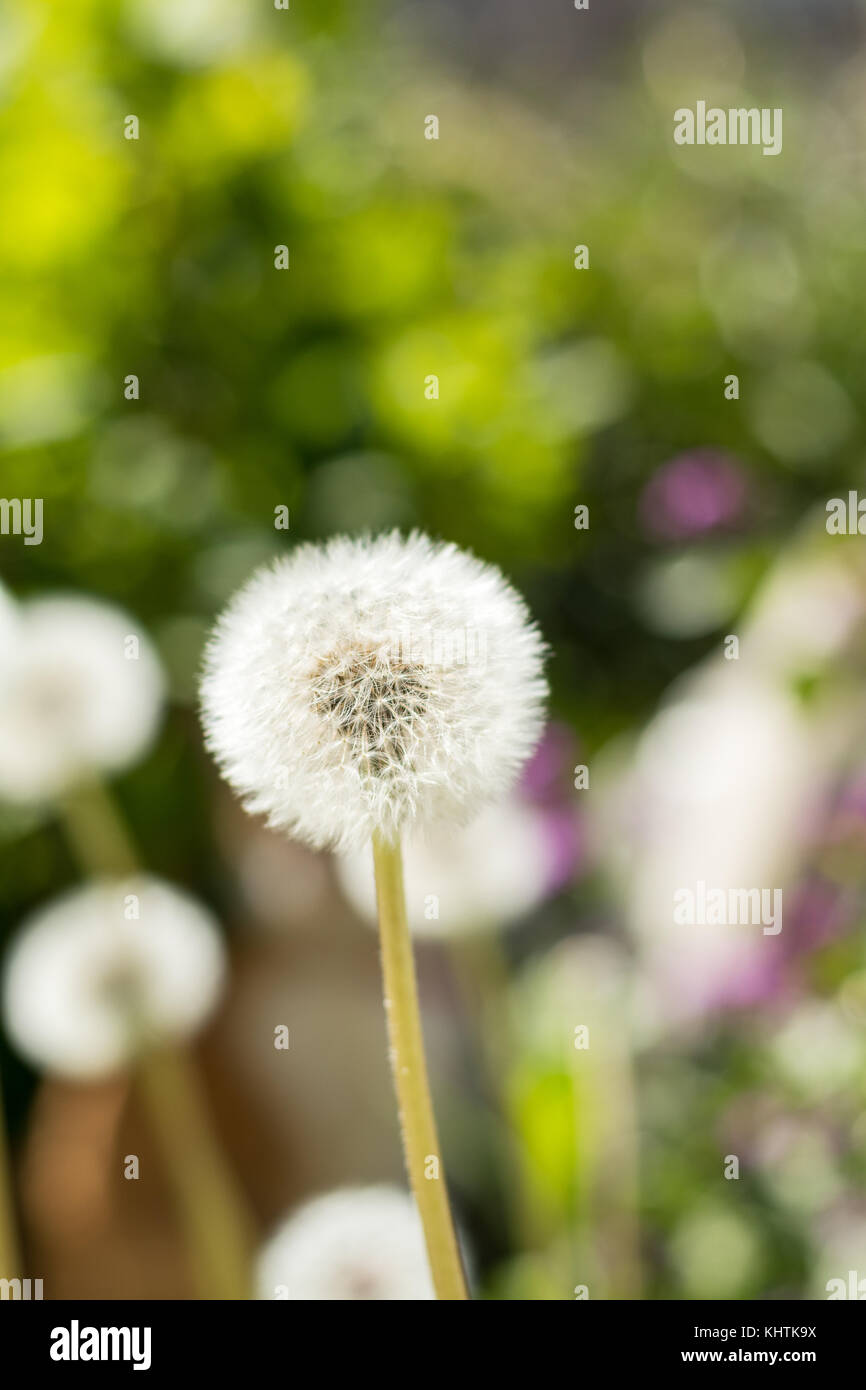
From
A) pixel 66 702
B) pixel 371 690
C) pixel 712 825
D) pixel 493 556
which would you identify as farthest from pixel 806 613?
pixel 371 690

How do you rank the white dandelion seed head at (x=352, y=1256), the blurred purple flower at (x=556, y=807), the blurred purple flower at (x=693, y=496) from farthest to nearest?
the blurred purple flower at (x=693, y=496) → the blurred purple flower at (x=556, y=807) → the white dandelion seed head at (x=352, y=1256)

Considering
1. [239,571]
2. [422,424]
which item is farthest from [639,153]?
[239,571]

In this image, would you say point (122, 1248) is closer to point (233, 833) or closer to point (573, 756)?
point (233, 833)

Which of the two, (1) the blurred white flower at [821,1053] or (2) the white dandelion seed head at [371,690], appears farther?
(1) the blurred white flower at [821,1053]

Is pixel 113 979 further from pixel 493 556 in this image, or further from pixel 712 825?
pixel 493 556

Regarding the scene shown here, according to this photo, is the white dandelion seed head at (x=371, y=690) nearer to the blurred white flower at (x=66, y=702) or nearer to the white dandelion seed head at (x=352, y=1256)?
the white dandelion seed head at (x=352, y=1256)

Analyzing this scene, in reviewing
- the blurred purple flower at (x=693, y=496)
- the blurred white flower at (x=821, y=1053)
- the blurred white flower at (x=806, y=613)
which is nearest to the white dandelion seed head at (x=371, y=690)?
the blurred white flower at (x=821, y=1053)

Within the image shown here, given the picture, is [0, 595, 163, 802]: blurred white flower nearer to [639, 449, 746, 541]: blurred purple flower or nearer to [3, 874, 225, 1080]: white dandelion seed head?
[3, 874, 225, 1080]: white dandelion seed head
